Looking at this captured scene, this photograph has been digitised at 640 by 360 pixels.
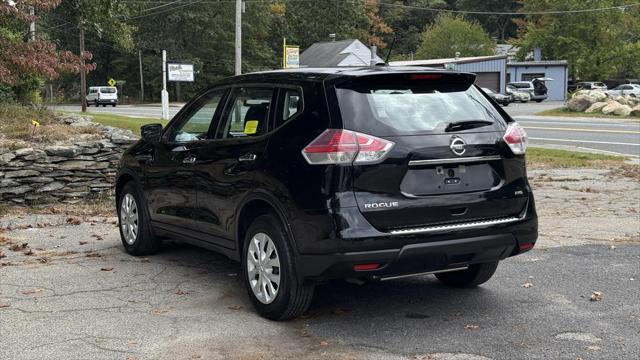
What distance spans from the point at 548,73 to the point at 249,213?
62.1 metres

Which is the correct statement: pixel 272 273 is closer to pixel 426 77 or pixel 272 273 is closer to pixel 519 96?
pixel 426 77

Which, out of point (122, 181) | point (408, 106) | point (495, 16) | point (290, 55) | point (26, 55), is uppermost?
point (495, 16)

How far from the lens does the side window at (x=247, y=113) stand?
531cm

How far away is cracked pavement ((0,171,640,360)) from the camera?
445 cm

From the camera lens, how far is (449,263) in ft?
15.5

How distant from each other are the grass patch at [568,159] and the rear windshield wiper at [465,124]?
10.6m

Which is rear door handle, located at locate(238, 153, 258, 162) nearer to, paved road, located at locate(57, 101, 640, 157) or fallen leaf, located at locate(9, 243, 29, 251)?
fallen leaf, located at locate(9, 243, 29, 251)

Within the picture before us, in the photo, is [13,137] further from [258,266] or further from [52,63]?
[258,266]

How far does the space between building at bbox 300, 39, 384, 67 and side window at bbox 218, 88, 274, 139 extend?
54.9 m

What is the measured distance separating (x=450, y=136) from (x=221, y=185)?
1.87m

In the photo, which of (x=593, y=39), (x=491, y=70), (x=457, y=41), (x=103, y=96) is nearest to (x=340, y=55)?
(x=491, y=70)

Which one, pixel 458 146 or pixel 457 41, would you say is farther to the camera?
pixel 457 41

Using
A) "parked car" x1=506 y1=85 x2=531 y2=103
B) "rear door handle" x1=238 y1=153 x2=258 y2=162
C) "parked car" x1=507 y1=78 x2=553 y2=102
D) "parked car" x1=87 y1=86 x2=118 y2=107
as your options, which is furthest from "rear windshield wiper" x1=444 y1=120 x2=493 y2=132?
"parked car" x1=87 y1=86 x2=118 y2=107

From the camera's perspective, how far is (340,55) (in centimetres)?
6297
